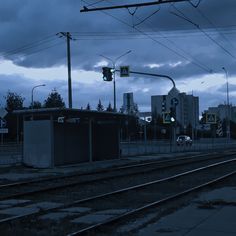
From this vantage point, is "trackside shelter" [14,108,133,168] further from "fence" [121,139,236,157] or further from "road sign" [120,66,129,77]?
"fence" [121,139,236,157]

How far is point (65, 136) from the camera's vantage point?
31609 mm

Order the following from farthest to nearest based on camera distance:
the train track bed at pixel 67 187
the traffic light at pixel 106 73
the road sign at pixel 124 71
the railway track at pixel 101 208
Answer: the road sign at pixel 124 71, the traffic light at pixel 106 73, the train track bed at pixel 67 187, the railway track at pixel 101 208

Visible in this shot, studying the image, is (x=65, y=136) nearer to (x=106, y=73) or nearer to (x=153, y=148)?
(x=106, y=73)

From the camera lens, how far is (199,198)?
50.0 feet

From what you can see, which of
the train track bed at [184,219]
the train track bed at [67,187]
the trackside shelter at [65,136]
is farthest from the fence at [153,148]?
the train track bed at [184,219]

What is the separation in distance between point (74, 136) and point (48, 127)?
10.1ft

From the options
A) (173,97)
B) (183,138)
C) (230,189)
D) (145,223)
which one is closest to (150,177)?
(230,189)

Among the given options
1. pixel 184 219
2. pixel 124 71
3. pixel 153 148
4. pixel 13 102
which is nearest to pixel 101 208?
pixel 184 219

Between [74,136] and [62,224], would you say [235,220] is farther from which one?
[74,136]

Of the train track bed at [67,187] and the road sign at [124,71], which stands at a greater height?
the road sign at [124,71]

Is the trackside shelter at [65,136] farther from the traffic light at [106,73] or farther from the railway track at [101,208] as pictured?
the railway track at [101,208]

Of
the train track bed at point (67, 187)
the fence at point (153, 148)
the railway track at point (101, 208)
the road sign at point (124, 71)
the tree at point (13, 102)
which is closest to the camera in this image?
the railway track at point (101, 208)

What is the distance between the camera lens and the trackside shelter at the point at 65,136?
2986 cm

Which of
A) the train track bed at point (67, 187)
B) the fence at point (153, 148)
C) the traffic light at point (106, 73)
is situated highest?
the traffic light at point (106, 73)
